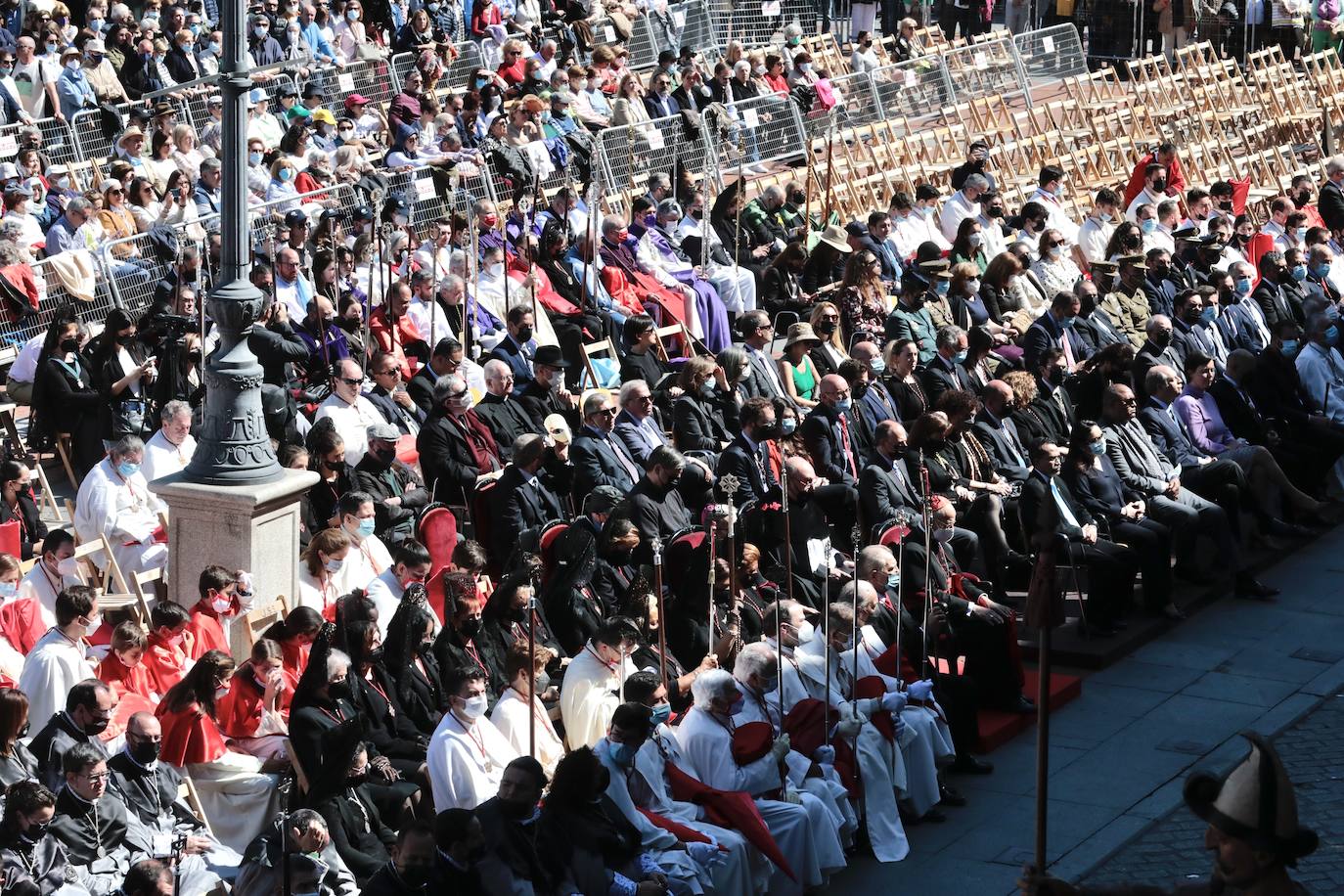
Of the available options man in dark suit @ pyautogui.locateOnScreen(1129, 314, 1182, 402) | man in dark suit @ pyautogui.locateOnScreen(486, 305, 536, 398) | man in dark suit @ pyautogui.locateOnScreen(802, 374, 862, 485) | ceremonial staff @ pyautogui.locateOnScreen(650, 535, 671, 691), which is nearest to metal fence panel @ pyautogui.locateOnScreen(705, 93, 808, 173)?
man in dark suit @ pyautogui.locateOnScreen(1129, 314, 1182, 402)

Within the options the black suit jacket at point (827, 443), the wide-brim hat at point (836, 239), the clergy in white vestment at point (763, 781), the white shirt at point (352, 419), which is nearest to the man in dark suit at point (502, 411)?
the white shirt at point (352, 419)

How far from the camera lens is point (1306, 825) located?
432 inches

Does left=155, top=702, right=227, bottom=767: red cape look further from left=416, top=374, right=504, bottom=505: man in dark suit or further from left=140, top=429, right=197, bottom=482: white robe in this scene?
left=416, top=374, right=504, bottom=505: man in dark suit

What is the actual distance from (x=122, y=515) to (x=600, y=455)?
2784 millimetres

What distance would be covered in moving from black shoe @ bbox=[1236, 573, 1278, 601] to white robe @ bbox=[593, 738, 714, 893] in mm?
6112

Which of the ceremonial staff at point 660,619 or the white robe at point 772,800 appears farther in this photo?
the ceremonial staff at point 660,619

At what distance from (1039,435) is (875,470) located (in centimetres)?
202

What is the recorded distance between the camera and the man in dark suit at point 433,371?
1406 cm

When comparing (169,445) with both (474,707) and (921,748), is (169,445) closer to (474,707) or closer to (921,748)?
(474,707)

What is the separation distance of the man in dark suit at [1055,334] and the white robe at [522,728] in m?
6.89

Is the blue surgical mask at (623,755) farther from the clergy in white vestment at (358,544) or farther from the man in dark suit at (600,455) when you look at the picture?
the man in dark suit at (600,455)

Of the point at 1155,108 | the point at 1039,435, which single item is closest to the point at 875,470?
the point at 1039,435

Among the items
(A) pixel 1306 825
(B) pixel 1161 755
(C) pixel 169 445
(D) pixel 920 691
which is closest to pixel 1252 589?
(B) pixel 1161 755

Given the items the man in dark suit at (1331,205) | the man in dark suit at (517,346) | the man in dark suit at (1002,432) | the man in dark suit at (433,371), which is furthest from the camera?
the man in dark suit at (1331,205)
